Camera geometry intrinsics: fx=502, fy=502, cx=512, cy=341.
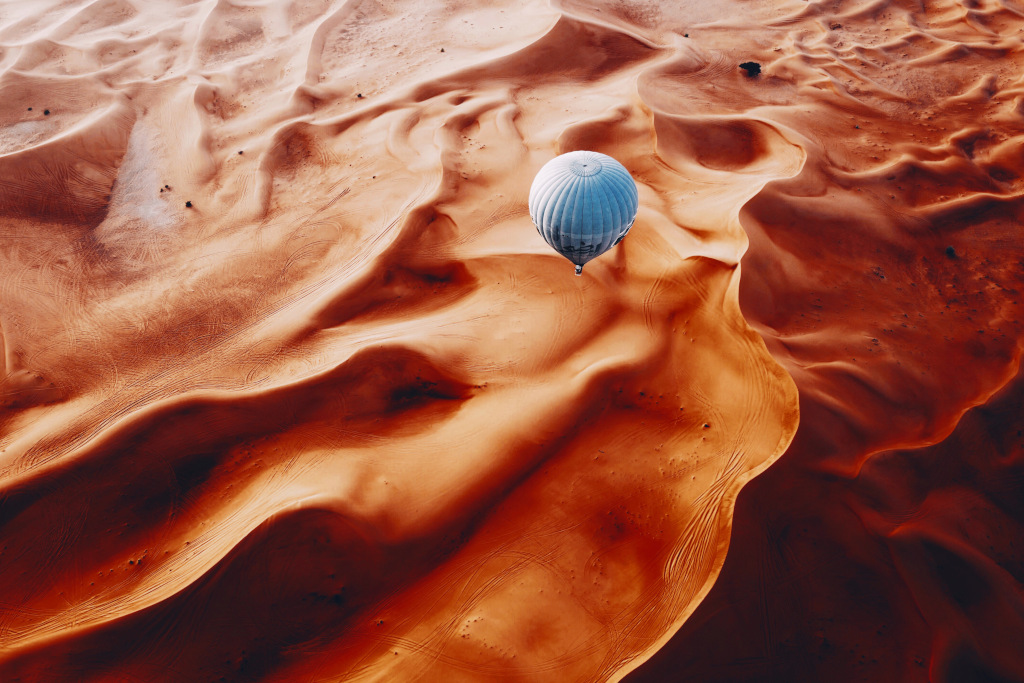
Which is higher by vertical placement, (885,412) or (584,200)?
(584,200)

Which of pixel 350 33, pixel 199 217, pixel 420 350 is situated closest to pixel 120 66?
pixel 350 33

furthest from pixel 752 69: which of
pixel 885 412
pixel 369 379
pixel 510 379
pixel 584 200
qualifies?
pixel 369 379

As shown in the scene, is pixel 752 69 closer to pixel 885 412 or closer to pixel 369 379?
pixel 885 412

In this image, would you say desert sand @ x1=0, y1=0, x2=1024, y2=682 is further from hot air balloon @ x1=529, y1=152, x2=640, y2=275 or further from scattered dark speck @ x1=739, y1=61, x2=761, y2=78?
hot air balloon @ x1=529, y1=152, x2=640, y2=275

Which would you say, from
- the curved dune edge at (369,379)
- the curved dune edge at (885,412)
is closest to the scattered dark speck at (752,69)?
the curved dune edge at (369,379)

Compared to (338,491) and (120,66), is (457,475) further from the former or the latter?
(120,66)

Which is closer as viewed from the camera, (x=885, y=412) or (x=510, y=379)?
(x=885, y=412)
